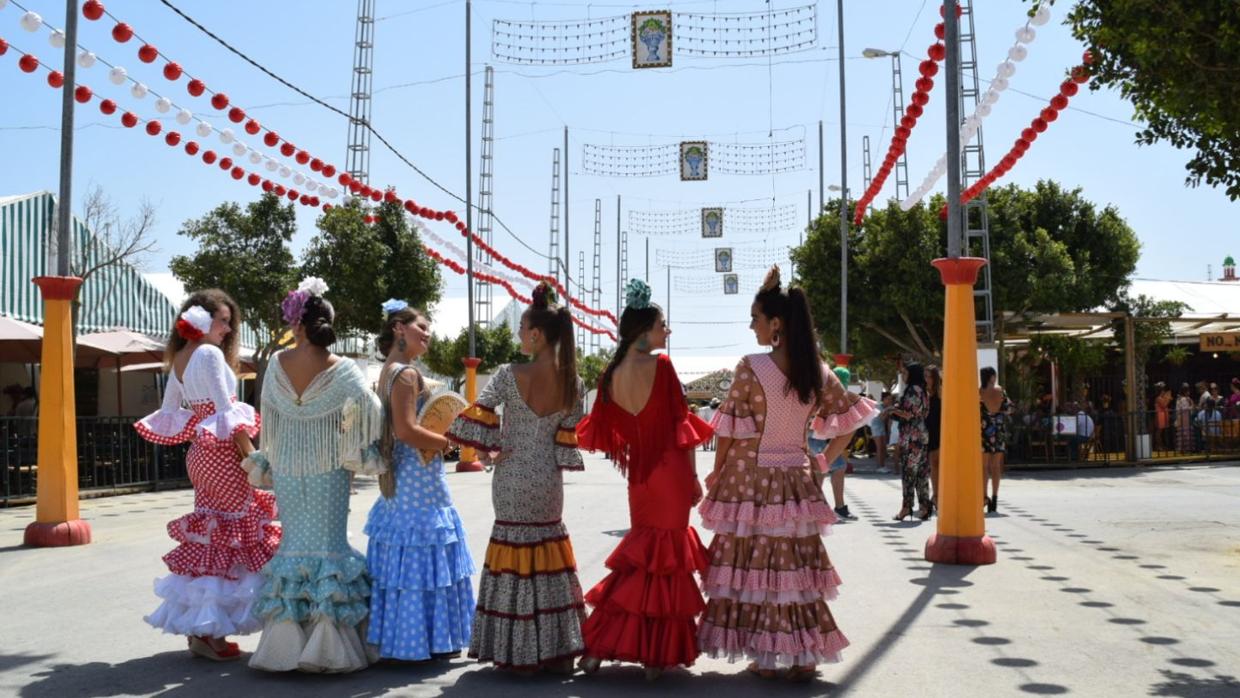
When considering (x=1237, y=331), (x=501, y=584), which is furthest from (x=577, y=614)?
(x=1237, y=331)

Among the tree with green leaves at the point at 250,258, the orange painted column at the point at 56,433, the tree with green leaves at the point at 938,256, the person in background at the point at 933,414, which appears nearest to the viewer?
the orange painted column at the point at 56,433

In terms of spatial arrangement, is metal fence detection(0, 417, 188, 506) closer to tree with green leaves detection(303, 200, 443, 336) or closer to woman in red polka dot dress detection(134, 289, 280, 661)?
tree with green leaves detection(303, 200, 443, 336)

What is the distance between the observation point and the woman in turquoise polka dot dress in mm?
6027

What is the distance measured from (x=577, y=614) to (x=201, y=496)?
2065mm

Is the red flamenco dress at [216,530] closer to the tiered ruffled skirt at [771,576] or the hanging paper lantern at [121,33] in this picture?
the tiered ruffled skirt at [771,576]

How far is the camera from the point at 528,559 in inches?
238

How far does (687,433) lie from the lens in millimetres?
6109

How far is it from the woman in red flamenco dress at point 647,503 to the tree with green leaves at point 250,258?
20.0m

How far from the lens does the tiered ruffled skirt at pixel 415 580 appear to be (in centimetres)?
613

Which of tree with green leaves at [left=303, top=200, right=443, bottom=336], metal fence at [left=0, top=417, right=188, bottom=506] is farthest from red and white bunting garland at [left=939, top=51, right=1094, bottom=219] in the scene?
tree with green leaves at [left=303, top=200, right=443, bottom=336]

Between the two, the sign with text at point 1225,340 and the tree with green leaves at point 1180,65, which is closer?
the tree with green leaves at point 1180,65

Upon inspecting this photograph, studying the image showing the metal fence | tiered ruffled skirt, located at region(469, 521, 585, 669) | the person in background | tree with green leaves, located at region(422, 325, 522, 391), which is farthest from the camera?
tree with green leaves, located at region(422, 325, 522, 391)

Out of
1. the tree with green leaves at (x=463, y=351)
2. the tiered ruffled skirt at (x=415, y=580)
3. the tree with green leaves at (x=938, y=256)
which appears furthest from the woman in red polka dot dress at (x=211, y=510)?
the tree with green leaves at (x=463, y=351)

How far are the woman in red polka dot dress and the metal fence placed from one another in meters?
10.8
